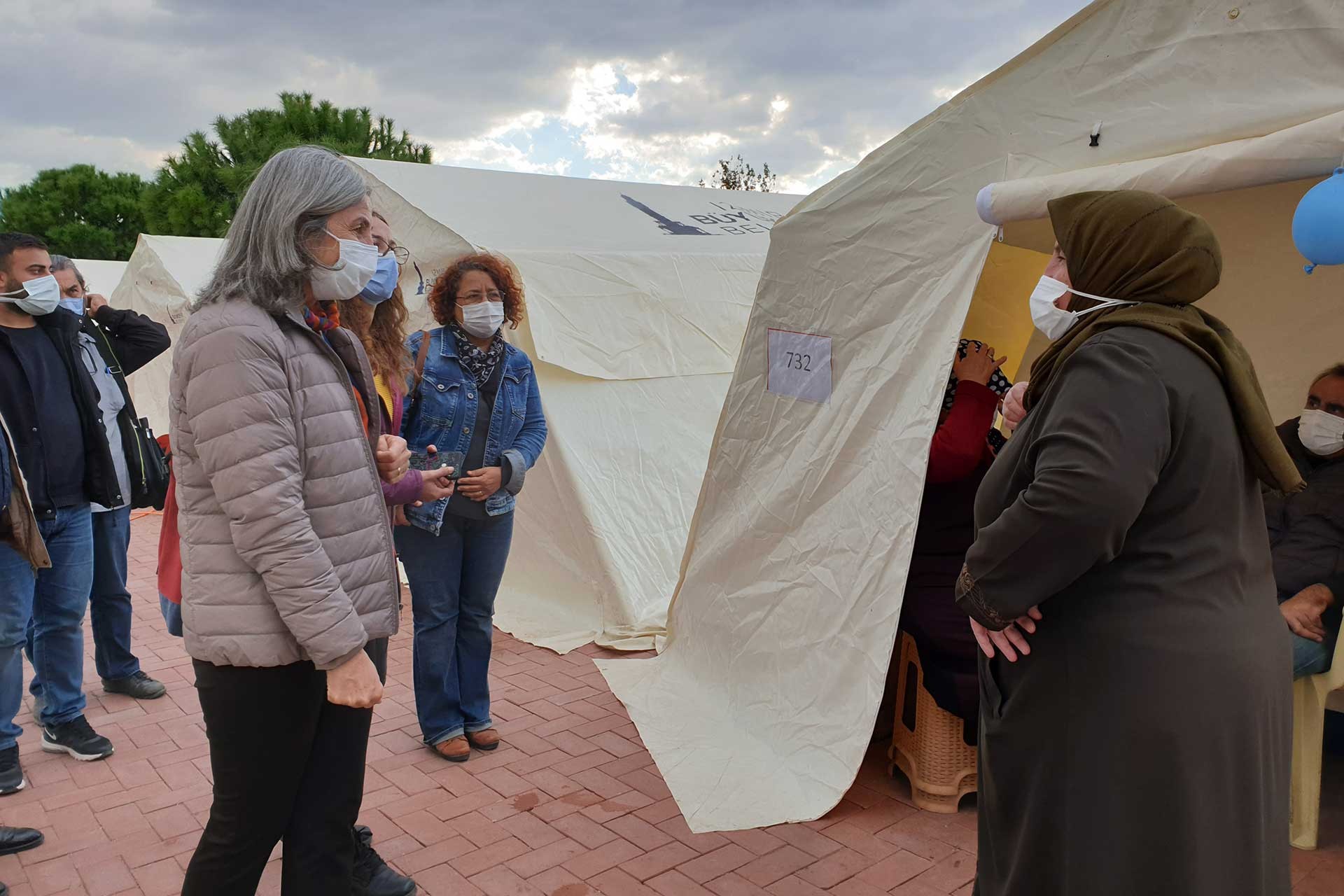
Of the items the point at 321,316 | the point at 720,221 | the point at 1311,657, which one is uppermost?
the point at 720,221

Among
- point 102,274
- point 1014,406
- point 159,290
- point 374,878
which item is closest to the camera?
point 1014,406

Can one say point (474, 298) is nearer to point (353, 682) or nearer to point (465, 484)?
point (465, 484)

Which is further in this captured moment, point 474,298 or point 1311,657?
point 474,298

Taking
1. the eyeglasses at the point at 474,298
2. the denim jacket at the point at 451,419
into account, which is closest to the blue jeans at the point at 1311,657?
the denim jacket at the point at 451,419

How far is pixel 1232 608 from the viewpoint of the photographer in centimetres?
179

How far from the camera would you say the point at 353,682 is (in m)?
2.02

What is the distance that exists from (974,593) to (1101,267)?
2.33 ft

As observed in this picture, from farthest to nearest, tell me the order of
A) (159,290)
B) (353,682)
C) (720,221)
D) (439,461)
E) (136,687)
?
(159,290) < (720,221) < (136,687) < (439,461) < (353,682)

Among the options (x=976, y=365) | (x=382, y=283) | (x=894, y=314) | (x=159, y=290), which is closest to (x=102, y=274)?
(x=159, y=290)

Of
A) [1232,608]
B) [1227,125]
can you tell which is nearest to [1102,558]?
[1232,608]

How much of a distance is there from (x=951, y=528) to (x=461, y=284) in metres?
2.23

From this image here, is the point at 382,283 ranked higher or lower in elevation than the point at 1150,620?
higher

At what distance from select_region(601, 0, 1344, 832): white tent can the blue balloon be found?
5.0 inches

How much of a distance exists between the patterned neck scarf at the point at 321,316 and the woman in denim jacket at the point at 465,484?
1.53m
